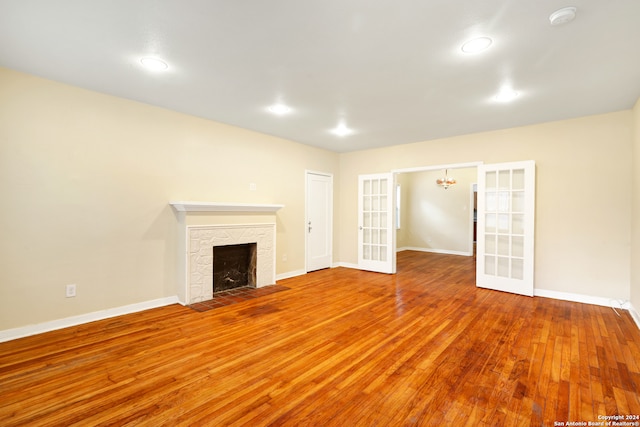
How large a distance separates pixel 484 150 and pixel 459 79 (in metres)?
2.40

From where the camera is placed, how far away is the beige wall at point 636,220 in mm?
3336

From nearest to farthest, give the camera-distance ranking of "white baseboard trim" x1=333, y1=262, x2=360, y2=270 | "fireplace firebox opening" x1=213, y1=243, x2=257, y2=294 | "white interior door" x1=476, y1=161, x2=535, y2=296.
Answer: "white interior door" x1=476, y1=161, x2=535, y2=296 < "fireplace firebox opening" x1=213, y1=243, x2=257, y2=294 < "white baseboard trim" x1=333, y1=262, x2=360, y2=270

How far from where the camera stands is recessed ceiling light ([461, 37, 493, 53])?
7.38 feet

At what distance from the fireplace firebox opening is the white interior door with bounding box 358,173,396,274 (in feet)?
8.30

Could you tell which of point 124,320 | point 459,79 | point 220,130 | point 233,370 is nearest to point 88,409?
point 233,370

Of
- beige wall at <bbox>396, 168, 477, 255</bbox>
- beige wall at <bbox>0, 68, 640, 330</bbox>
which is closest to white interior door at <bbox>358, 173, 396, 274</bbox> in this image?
beige wall at <bbox>0, 68, 640, 330</bbox>

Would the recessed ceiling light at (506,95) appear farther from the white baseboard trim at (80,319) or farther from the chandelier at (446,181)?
the white baseboard trim at (80,319)

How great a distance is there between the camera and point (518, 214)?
4.52 m

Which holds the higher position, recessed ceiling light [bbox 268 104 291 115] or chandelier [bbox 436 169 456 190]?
recessed ceiling light [bbox 268 104 291 115]

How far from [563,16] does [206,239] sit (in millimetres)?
4251

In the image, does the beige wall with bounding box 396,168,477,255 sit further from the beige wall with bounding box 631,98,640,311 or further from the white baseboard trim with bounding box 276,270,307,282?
the beige wall with bounding box 631,98,640,311

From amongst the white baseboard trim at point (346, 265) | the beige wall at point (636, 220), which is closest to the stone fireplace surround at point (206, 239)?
the white baseboard trim at point (346, 265)

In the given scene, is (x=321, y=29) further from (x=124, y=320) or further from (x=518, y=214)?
(x=518, y=214)

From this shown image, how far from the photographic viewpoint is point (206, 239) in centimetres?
409
